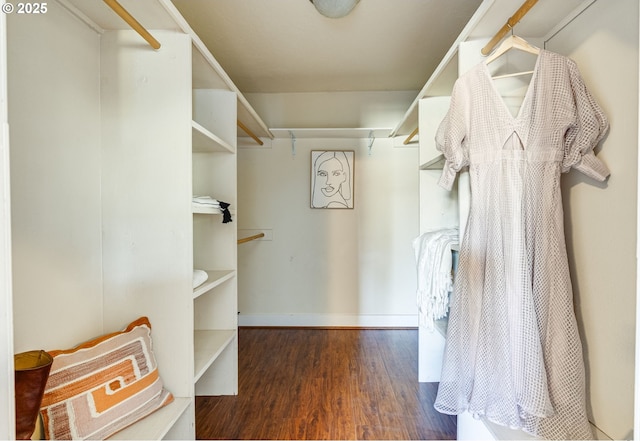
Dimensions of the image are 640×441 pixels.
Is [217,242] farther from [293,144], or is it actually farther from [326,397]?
[293,144]

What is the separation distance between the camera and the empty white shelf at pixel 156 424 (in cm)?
94

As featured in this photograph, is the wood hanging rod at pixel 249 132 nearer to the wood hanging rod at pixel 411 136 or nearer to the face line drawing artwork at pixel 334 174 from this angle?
the face line drawing artwork at pixel 334 174

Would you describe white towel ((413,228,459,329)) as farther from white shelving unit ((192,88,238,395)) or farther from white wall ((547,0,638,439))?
white shelving unit ((192,88,238,395))

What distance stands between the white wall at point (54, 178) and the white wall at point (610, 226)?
179 centimetres

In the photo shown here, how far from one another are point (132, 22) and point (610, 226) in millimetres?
1686

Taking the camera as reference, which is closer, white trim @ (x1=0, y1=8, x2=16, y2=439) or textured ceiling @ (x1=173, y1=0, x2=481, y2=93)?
white trim @ (x1=0, y1=8, x2=16, y2=439)

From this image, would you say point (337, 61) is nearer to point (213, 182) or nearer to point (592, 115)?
point (213, 182)

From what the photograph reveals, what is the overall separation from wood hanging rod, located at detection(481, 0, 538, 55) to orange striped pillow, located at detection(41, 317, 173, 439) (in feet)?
5.54

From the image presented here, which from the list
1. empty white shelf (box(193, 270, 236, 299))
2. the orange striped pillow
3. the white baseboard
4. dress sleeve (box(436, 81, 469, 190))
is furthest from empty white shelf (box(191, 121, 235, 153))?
the white baseboard

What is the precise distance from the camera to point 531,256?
0.93m

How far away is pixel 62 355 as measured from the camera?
36.7 inches

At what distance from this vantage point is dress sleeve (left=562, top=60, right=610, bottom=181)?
90 centimetres

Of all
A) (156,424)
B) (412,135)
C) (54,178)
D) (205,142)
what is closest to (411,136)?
(412,135)

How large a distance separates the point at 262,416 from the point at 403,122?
2.07m
